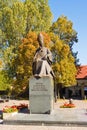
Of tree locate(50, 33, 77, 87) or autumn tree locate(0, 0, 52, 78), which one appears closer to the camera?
tree locate(50, 33, 77, 87)

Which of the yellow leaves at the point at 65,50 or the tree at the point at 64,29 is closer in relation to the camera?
the yellow leaves at the point at 65,50

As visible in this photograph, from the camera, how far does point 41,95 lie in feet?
66.3

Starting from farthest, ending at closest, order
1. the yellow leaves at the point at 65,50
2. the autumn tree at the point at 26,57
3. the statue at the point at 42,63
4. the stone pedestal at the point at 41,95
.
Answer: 1. the yellow leaves at the point at 65,50
2. the autumn tree at the point at 26,57
3. the statue at the point at 42,63
4. the stone pedestal at the point at 41,95

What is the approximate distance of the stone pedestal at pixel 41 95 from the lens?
20.2 m

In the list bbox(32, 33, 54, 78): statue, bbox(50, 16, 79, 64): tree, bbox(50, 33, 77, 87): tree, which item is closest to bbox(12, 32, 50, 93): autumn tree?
bbox(50, 33, 77, 87): tree

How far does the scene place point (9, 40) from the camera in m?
50.2

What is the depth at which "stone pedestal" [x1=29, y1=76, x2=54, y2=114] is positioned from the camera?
66.1 ft

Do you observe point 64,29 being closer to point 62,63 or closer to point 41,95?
point 62,63

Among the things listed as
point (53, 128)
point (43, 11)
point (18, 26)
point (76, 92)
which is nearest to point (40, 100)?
point (53, 128)

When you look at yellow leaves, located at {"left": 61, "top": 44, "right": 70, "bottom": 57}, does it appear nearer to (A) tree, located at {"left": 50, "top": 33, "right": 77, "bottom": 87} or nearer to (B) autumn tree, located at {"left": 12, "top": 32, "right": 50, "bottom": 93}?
(A) tree, located at {"left": 50, "top": 33, "right": 77, "bottom": 87}

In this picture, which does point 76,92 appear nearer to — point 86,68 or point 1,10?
point 86,68

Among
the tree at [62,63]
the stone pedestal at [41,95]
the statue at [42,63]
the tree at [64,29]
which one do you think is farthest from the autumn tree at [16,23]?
the stone pedestal at [41,95]

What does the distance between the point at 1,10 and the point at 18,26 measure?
396 cm

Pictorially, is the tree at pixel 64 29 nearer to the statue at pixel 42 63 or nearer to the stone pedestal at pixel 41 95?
the statue at pixel 42 63
